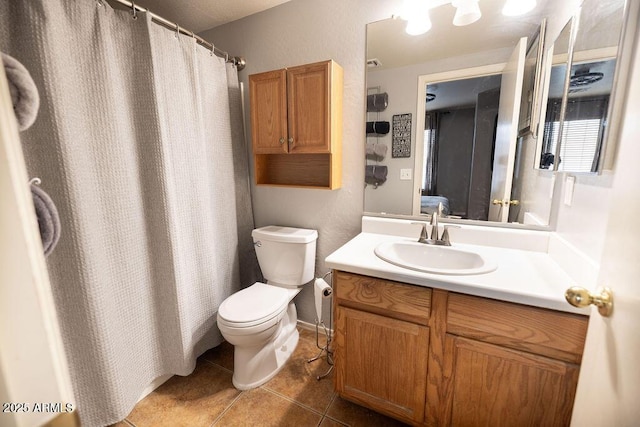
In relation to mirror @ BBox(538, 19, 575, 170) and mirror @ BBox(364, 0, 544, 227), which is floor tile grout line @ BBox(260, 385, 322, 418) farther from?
mirror @ BBox(538, 19, 575, 170)

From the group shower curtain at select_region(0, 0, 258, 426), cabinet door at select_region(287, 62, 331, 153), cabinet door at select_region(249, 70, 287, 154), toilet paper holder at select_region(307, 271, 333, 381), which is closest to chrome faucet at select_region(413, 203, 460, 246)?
toilet paper holder at select_region(307, 271, 333, 381)

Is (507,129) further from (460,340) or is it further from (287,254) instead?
(287,254)

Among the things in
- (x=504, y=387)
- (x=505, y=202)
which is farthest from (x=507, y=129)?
(x=504, y=387)

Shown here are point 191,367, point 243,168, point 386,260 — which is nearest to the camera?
point 386,260

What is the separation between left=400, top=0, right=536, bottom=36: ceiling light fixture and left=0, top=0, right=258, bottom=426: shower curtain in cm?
115

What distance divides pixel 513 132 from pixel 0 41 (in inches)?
79.9

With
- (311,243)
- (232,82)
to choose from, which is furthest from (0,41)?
(311,243)

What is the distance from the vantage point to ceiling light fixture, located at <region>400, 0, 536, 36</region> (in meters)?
1.22

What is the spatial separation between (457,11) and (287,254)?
1.58 metres

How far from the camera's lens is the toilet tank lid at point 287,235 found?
170cm

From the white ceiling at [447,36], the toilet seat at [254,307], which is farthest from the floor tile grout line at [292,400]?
the white ceiling at [447,36]

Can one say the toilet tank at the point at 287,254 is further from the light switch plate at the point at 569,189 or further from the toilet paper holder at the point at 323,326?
the light switch plate at the point at 569,189

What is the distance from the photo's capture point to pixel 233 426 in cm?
130

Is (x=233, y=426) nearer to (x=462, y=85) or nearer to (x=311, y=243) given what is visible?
(x=311, y=243)
